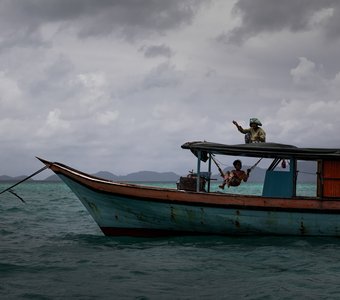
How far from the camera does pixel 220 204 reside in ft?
40.5

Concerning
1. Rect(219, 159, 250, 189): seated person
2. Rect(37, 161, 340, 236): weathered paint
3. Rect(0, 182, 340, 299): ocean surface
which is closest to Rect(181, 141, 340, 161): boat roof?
Rect(219, 159, 250, 189): seated person

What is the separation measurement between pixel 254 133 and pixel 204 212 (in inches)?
115

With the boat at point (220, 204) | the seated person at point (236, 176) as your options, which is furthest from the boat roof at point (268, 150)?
the seated person at point (236, 176)

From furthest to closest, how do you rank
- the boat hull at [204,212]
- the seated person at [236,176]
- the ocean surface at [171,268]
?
the seated person at [236,176] → the boat hull at [204,212] → the ocean surface at [171,268]

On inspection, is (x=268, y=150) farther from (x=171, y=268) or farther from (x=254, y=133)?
(x=171, y=268)

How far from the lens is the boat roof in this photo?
40.7 ft

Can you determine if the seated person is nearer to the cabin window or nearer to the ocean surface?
the ocean surface

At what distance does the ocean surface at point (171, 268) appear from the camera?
24.5 feet

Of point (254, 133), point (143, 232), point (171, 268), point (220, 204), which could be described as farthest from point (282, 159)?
point (171, 268)

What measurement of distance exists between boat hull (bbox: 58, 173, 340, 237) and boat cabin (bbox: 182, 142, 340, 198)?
0.52 meters

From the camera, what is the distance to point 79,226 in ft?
59.4

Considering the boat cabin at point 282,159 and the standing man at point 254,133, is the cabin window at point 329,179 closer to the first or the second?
the boat cabin at point 282,159

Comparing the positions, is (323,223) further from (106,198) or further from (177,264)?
(106,198)

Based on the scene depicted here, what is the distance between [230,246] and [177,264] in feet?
8.17
